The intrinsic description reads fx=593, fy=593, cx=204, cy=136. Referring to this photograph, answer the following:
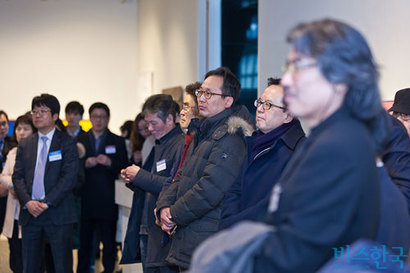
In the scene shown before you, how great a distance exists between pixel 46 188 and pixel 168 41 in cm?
482

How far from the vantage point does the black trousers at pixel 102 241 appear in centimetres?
600

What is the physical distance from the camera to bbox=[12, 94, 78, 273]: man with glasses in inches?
195

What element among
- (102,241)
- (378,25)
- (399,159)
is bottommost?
(102,241)

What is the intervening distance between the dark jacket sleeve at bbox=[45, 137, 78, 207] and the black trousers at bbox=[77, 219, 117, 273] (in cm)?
111

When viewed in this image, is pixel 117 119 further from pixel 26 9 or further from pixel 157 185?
pixel 157 185

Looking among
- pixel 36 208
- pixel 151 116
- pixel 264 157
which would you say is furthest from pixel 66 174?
pixel 264 157

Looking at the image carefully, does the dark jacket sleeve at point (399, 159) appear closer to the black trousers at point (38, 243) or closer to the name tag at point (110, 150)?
the black trousers at point (38, 243)

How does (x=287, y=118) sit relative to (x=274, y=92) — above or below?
below

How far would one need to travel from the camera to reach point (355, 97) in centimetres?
163

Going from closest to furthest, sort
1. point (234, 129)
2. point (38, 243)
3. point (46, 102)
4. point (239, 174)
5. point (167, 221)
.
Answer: point (239, 174), point (234, 129), point (167, 221), point (38, 243), point (46, 102)

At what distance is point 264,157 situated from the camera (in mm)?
2887

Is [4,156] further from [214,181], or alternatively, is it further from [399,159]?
[399,159]

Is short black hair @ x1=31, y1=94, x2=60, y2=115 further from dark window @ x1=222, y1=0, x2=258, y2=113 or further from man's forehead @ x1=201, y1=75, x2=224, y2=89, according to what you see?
dark window @ x1=222, y1=0, x2=258, y2=113

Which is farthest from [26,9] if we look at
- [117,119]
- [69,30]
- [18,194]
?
[18,194]
